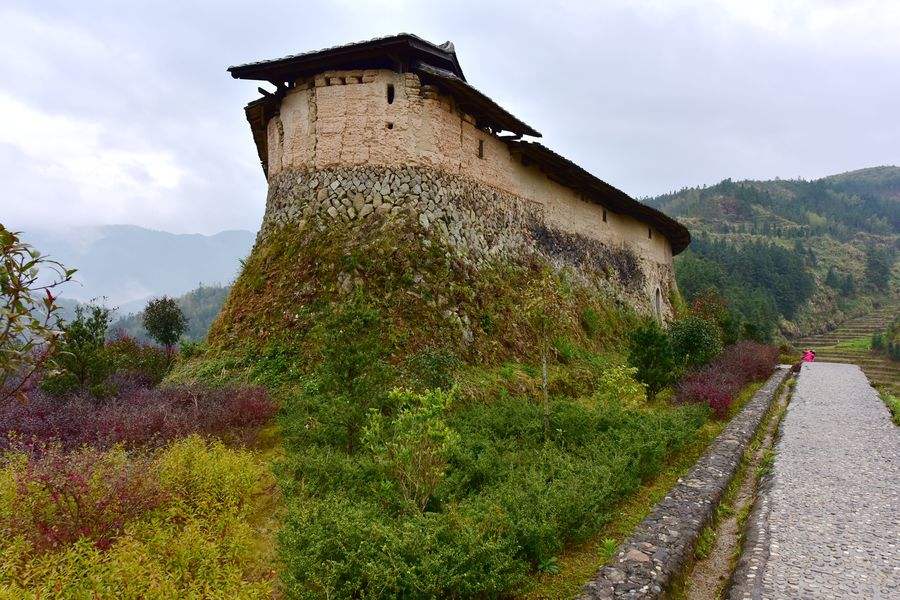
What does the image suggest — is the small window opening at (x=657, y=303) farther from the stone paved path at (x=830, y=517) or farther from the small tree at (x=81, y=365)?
the small tree at (x=81, y=365)

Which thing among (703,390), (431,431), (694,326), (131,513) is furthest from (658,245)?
(131,513)

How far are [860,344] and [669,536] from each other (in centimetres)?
8336

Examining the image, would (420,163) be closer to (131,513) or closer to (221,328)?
(221,328)

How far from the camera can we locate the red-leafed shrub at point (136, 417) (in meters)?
7.79

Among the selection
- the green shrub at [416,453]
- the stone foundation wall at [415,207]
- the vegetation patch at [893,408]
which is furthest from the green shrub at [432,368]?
the vegetation patch at [893,408]

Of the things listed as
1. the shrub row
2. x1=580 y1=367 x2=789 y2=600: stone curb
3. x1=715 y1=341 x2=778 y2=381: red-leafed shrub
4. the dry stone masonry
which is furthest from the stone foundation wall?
x1=715 y1=341 x2=778 y2=381: red-leafed shrub

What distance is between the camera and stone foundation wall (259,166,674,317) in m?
13.5

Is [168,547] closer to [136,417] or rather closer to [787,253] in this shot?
[136,417]

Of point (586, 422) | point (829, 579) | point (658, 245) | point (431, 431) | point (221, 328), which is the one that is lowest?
point (829, 579)

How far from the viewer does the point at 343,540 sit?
4676mm

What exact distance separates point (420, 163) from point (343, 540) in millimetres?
11164

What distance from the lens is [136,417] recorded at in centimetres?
830

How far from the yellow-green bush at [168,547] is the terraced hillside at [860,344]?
1736 inches

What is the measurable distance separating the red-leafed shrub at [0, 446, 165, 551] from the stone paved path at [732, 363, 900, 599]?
21.4 ft
